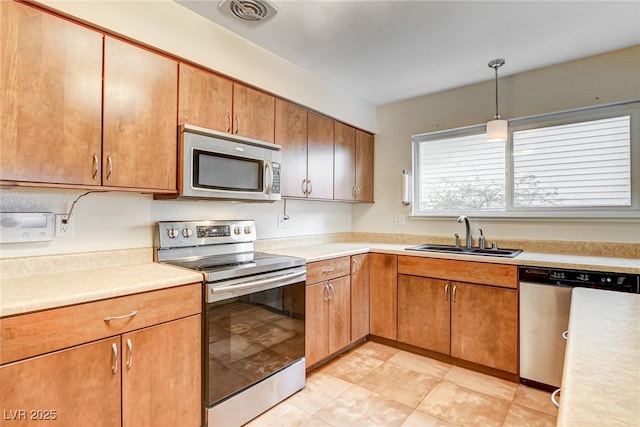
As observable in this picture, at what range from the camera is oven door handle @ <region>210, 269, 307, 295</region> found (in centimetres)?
167

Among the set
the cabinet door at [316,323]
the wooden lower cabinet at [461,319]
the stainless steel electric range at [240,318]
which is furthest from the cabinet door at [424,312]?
the stainless steel electric range at [240,318]

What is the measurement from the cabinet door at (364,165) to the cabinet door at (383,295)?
0.78 metres

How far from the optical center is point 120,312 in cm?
136

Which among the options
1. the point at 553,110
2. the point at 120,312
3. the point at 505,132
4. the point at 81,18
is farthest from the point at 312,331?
the point at 553,110

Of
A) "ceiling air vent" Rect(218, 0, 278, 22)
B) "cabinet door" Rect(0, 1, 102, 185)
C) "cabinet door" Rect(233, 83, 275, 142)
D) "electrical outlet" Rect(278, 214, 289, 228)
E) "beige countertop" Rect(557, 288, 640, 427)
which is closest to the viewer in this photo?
"beige countertop" Rect(557, 288, 640, 427)

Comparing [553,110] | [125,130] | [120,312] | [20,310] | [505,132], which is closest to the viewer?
[20,310]

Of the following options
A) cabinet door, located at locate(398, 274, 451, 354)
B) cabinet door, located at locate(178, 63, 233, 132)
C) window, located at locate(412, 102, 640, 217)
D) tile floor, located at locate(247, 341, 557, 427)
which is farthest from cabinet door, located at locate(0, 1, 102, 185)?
window, located at locate(412, 102, 640, 217)

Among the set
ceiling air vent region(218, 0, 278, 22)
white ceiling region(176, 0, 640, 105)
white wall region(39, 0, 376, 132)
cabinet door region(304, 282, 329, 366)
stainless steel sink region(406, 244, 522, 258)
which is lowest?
cabinet door region(304, 282, 329, 366)

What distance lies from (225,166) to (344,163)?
1400 mm

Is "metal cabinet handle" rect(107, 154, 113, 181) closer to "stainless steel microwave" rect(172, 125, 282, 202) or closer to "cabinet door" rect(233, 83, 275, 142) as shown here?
"stainless steel microwave" rect(172, 125, 282, 202)

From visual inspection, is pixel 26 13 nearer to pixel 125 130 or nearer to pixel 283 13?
pixel 125 130

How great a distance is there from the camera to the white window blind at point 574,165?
95.0 inches

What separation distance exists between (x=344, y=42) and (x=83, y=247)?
6.76 ft

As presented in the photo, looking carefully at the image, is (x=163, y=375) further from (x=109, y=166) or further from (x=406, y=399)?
(x=406, y=399)
